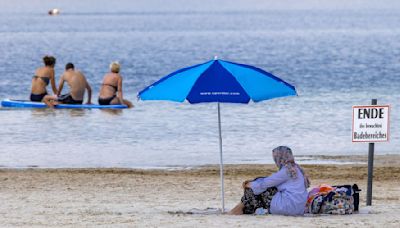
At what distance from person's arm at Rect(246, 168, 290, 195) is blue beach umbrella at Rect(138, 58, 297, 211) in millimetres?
724

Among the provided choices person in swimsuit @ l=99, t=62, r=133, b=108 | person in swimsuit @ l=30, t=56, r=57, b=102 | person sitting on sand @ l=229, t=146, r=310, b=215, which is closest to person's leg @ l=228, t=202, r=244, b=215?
person sitting on sand @ l=229, t=146, r=310, b=215

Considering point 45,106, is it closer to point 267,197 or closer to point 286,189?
point 267,197

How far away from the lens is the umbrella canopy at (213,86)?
11.5 m

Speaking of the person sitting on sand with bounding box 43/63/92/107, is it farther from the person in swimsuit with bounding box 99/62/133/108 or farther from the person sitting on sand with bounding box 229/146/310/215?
the person sitting on sand with bounding box 229/146/310/215

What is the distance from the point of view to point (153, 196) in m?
13.7

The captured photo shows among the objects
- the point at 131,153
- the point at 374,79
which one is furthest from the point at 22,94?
the point at 131,153

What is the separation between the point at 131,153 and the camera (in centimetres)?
1923

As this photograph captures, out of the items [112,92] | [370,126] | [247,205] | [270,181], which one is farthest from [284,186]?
[112,92]

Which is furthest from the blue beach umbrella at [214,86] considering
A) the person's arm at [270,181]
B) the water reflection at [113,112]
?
the water reflection at [113,112]

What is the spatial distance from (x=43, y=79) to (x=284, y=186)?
598 inches

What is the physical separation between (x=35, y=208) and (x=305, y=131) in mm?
10829

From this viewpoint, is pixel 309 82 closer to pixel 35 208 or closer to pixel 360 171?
pixel 360 171

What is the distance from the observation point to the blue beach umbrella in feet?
37.8

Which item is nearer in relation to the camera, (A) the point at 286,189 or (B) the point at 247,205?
(A) the point at 286,189
